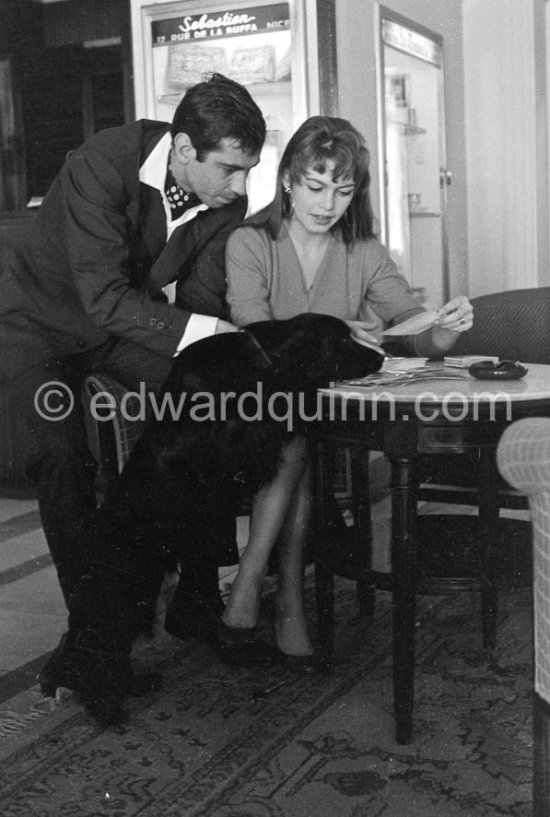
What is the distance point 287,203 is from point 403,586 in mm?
1005

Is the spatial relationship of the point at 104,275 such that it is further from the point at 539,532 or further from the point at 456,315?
the point at 539,532

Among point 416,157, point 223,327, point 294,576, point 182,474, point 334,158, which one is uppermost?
point 416,157

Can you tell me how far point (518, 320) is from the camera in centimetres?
295

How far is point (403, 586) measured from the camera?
190 centimetres

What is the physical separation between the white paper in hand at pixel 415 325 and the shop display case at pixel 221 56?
6.03ft

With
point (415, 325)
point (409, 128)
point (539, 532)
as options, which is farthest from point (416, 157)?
point (539, 532)

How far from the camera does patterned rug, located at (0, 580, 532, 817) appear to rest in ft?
5.45

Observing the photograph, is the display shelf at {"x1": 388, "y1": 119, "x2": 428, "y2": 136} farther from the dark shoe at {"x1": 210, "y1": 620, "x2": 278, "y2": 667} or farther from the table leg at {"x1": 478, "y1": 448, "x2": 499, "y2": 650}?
the dark shoe at {"x1": 210, "y1": 620, "x2": 278, "y2": 667}

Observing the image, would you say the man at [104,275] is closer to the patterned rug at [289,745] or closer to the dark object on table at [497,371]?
the patterned rug at [289,745]

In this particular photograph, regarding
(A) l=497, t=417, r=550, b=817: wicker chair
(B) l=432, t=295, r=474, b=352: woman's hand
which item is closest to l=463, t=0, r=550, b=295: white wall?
(B) l=432, t=295, r=474, b=352: woman's hand

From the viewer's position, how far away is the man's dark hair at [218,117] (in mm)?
2162

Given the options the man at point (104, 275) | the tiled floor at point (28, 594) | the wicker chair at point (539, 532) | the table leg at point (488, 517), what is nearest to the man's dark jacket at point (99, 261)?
the man at point (104, 275)

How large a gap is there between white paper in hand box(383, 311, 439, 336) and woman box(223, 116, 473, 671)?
23 mm

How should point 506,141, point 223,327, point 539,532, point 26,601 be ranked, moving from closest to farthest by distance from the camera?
point 539,532 < point 223,327 < point 26,601 < point 506,141
